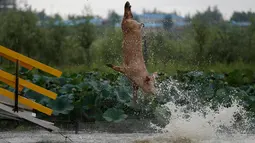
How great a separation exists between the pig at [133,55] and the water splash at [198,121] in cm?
66

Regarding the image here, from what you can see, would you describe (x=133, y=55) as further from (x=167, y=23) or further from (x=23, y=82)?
(x=167, y=23)

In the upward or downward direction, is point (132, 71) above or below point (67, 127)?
above

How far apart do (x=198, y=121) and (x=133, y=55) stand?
4.40 feet

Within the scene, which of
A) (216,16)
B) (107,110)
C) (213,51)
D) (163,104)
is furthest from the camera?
(216,16)

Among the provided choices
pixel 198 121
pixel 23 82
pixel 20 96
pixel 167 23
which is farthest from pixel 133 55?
pixel 167 23

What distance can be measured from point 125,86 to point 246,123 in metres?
2.31

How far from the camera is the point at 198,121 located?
362 inches

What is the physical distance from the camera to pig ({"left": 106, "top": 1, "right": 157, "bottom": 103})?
851cm

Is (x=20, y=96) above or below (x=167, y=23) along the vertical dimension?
above

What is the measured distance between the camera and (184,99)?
1143 centimetres

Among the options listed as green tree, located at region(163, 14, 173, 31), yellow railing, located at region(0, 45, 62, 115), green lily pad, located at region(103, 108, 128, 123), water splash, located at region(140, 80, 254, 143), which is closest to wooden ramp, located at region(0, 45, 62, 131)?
yellow railing, located at region(0, 45, 62, 115)

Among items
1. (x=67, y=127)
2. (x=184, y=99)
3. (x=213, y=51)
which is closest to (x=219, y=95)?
(x=184, y=99)

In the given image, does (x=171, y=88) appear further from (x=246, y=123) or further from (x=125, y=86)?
(x=246, y=123)

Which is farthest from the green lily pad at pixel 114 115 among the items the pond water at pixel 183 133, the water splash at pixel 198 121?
the water splash at pixel 198 121
